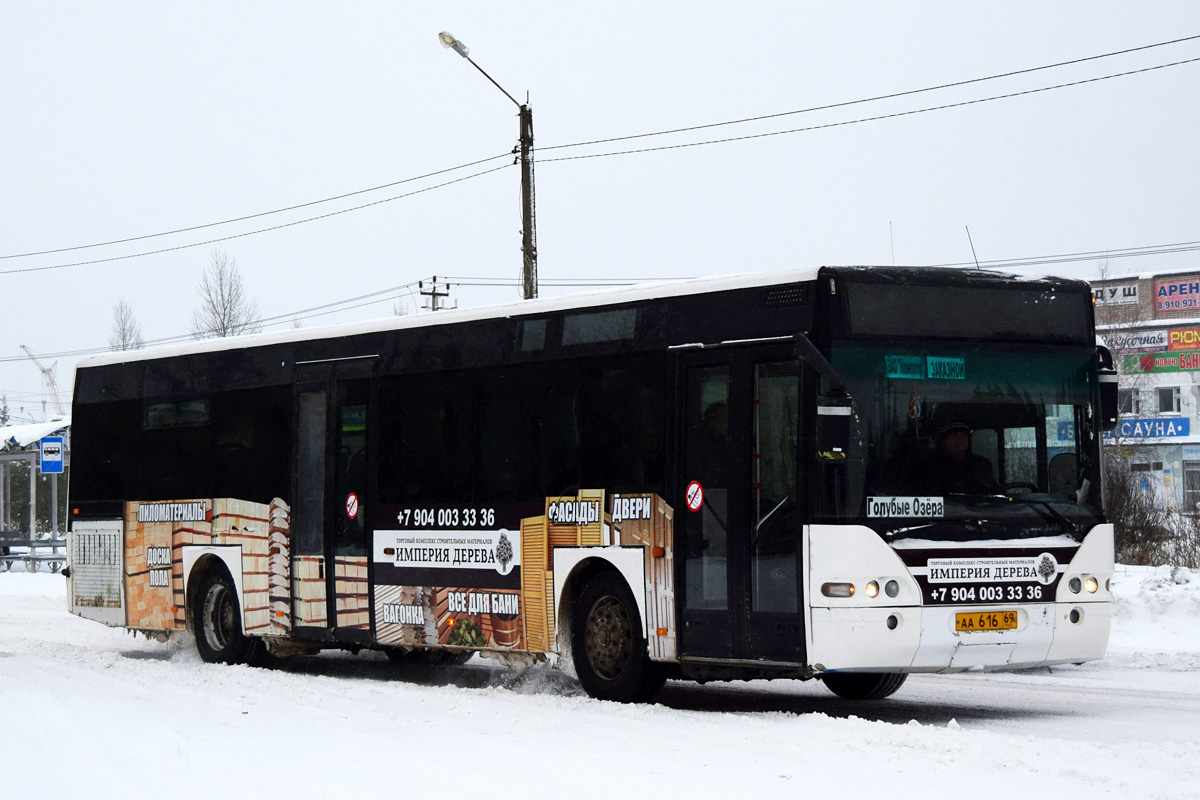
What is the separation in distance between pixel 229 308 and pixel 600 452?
2023 inches

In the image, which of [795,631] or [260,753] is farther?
[795,631]

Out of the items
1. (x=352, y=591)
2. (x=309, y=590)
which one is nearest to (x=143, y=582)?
(x=309, y=590)

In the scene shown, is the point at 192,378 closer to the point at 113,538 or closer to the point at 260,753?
the point at 113,538

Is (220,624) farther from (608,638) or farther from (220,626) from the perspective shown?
(608,638)

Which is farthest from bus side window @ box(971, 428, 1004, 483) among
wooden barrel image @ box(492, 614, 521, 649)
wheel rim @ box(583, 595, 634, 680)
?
wooden barrel image @ box(492, 614, 521, 649)

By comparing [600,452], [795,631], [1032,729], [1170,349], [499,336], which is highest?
[1170,349]

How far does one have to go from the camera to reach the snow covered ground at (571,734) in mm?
8219

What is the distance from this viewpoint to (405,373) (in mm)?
14875

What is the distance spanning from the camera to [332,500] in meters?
15.5

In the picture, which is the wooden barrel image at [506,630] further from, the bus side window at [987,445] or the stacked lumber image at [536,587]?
the bus side window at [987,445]

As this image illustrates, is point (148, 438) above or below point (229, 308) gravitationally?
below

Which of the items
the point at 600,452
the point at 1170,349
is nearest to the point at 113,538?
the point at 600,452

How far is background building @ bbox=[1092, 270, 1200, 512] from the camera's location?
69000 millimetres

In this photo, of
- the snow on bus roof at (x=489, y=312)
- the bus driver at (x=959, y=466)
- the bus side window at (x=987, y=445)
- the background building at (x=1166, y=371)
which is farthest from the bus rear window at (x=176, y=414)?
the background building at (x=1166, y=371)
